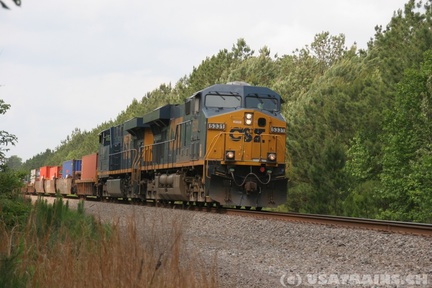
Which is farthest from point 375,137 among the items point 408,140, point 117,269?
point 117,269

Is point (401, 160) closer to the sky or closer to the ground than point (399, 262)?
closer to the sky

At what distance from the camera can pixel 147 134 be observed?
95.2 feet

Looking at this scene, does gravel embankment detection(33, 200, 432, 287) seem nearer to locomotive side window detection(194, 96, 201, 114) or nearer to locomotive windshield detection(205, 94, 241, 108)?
locomotive windshield detection(205, 94, 241, 108)

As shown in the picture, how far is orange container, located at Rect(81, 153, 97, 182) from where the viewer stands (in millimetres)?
38950

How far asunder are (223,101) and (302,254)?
1107 centimetres

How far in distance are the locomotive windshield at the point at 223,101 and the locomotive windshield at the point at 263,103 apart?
1.08ft

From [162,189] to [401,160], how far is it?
18.1m

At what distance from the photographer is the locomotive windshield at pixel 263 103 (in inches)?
870

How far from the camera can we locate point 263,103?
22.4 meters

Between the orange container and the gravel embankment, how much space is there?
927 inches

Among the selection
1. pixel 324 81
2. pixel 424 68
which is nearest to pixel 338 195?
pixel 424 68

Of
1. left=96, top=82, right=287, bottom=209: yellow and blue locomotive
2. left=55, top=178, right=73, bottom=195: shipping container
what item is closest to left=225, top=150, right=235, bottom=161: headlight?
left=96, top=82, right=287, bottom=209: yellow and blue locomotive

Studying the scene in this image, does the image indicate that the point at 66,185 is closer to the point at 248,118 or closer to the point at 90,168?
the point at 90,168

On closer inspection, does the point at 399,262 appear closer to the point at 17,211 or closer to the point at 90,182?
the point at 17,211
